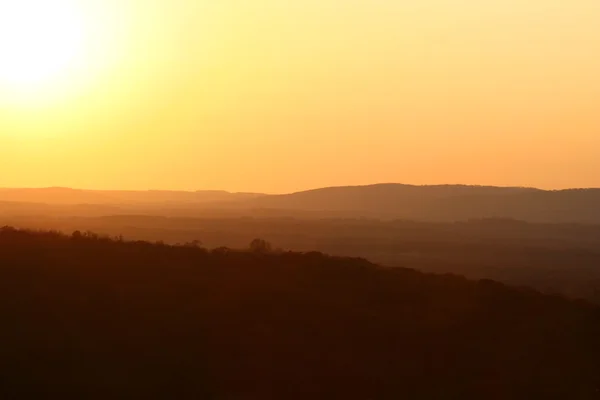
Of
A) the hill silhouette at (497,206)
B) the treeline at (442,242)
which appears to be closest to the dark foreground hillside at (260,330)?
the treeline at (442,242)

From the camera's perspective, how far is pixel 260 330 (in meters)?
17.6

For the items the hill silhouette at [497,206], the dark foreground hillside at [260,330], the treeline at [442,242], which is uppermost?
the hill silhouette at [497,206]

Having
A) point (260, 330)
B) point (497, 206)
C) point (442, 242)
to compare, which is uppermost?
point (497, 206)

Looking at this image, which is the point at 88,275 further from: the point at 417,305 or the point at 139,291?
the point at 417,305

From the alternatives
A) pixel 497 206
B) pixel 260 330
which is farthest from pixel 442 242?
pixel 497 206

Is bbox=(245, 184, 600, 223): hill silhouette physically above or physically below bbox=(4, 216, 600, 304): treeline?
above

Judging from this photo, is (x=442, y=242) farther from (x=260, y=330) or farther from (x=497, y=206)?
(x=497, y=206)

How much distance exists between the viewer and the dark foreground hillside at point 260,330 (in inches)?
607

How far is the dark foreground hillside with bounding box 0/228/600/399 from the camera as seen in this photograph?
1542cm

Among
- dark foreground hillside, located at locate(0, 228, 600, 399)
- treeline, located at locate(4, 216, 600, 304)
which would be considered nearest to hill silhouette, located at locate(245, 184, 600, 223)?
treeline, located at locate(4, 216, 600, 304)

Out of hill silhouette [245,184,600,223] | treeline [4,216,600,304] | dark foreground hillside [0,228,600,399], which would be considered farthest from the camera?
hill silhouette [245,184,600,223]

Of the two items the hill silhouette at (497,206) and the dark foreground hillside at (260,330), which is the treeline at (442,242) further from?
the hill silhouette at (497,206)

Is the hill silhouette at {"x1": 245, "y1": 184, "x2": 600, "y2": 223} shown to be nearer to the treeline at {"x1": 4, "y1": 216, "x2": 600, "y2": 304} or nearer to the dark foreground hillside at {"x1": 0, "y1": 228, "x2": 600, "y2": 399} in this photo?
the treeline at {"x1": 4, "y1": 216, "x2": 600, "y2": 304}

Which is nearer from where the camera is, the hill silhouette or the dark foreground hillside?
the dark foreground hillside
